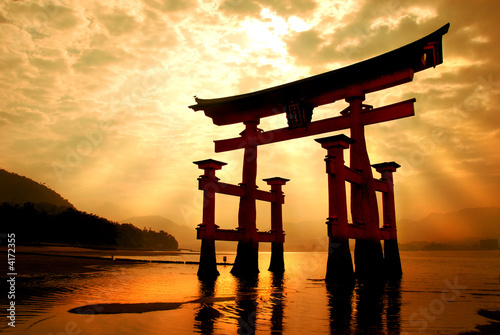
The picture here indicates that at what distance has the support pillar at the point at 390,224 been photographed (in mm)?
16703

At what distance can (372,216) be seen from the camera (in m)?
14.2

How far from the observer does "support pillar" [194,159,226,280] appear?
53.0ft

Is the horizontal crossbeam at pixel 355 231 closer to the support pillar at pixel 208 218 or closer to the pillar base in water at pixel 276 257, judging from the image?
the support pillar at pixel 208 218

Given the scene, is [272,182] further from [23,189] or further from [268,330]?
[23,189]

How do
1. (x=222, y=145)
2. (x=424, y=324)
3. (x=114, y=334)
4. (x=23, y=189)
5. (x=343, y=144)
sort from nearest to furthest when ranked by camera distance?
(x=114, y=334)
(x=424, y=324)
(x=343, y=144)
(x=222, y=145)
(x=23, y=189)

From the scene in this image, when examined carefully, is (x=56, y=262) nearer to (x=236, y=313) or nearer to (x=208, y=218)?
(x=208, y=218)

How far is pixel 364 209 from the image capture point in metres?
14.3

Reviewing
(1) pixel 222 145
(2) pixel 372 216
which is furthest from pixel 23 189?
(2) pixel 372 216

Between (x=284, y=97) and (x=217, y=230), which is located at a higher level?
(x=284, y=97)

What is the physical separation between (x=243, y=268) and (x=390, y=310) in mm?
10403

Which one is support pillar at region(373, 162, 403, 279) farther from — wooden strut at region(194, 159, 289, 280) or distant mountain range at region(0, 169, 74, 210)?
distant mountain range at region(0, 169, 74, 210)

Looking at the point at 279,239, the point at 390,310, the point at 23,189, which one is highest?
the point at 23,189

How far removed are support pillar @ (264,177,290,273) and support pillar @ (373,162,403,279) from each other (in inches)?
225

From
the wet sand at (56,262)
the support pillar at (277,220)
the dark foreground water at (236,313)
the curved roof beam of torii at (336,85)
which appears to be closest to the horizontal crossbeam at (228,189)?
the support pillar at (277,220)
